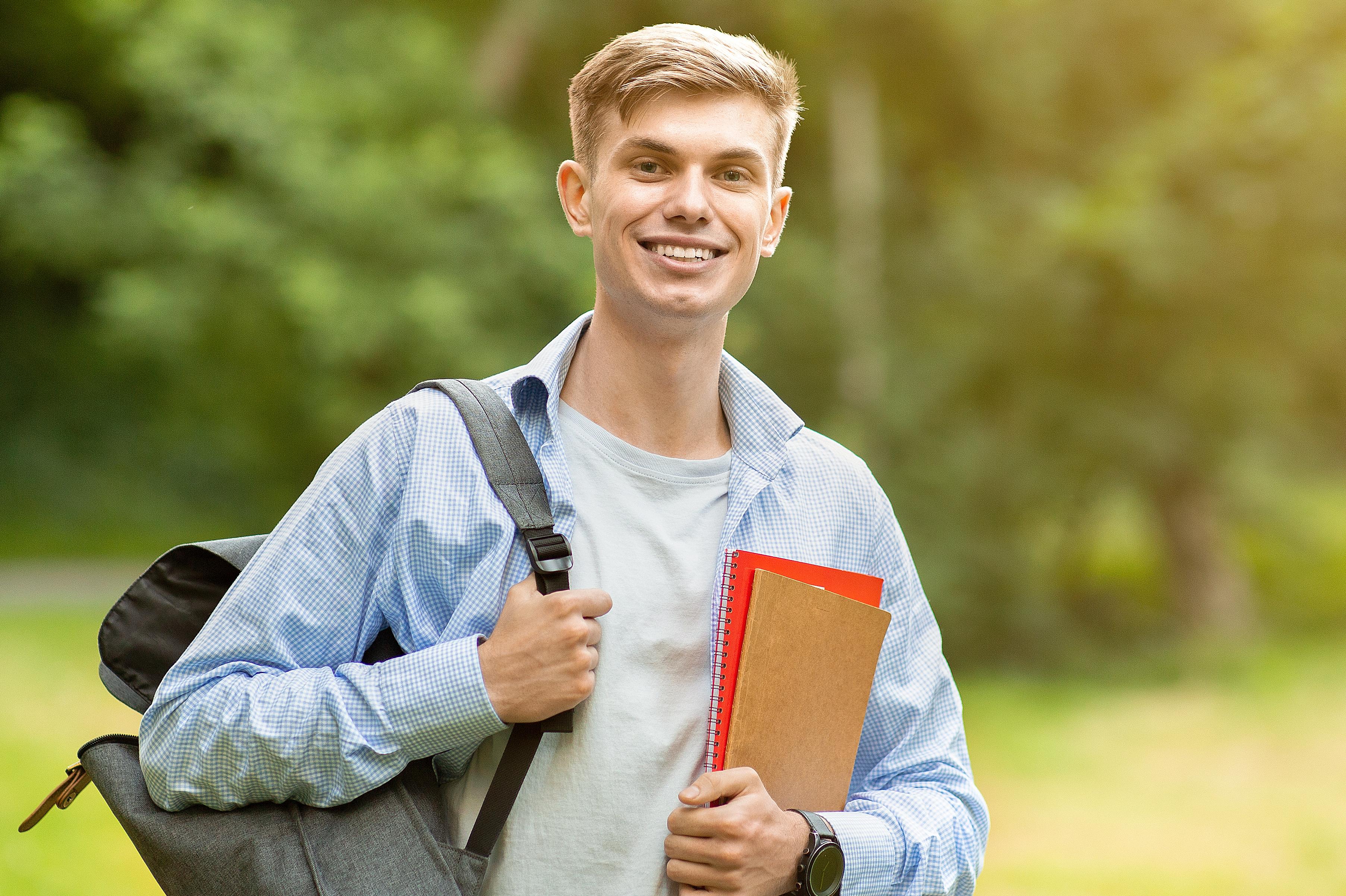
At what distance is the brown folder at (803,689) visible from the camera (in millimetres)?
1493

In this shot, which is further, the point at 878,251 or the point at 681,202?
the point at 878,251

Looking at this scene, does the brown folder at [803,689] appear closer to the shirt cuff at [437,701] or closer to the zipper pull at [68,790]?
the shirt cuff at [437,701]

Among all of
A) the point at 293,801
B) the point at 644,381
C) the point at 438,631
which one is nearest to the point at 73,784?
the point at 293,801

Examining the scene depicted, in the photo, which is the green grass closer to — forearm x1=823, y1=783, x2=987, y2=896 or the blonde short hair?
forearm x1=823, y1=783, x2=987, y2=896

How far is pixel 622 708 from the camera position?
1.50 meters

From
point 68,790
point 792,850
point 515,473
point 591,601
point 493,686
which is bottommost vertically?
point 68,790

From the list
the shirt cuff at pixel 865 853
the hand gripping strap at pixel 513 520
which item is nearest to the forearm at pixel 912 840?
the shirt cuff at pixel 865 853

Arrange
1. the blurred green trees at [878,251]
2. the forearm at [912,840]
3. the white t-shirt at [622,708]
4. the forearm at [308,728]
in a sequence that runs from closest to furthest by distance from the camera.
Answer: the forearm at [308,728] → the white t-shirt at [622,708] → the forearm at [912,840] → the blurred green trees at [878,251]

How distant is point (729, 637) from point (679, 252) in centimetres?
48

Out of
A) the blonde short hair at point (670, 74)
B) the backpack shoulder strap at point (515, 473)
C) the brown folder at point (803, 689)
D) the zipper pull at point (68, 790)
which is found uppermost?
the blonde short hair at point (670, 74)

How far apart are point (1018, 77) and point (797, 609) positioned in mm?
11397

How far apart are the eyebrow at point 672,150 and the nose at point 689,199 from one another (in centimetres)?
3

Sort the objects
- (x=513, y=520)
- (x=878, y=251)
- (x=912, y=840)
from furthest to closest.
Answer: (x=878, y=251) < (x=912, y=840) < (x=513, y=520)

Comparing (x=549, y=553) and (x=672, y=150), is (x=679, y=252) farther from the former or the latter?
(x=549, y=553)
